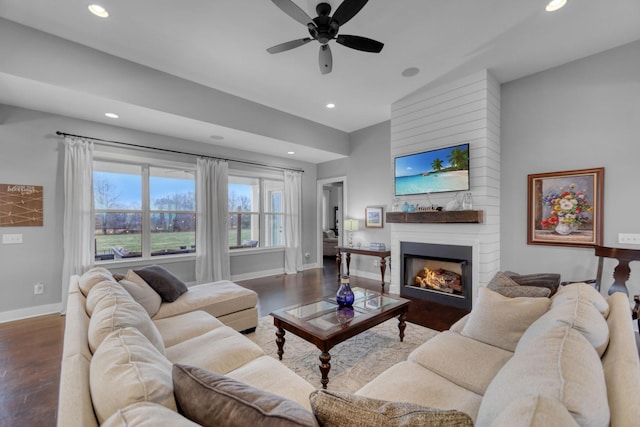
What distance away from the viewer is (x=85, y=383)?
913 millimetres

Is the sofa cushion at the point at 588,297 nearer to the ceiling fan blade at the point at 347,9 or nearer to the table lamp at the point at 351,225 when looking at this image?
the ceiling fan blade at the point at 347,9

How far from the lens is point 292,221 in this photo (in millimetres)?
6207

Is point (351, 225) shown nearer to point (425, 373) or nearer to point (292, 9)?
point (292, 9)

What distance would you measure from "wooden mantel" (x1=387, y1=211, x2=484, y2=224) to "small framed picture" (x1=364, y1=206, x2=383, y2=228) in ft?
3.01

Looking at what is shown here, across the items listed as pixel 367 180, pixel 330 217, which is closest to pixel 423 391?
pixel 367 180

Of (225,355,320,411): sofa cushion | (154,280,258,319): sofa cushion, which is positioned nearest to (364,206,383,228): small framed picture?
(154,280,258,319): sofa cushion

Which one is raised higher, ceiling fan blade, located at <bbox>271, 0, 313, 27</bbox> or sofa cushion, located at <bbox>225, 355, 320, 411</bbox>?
ceiling fan blade, located at <bbox>271, 0, 313, 27</bbox>

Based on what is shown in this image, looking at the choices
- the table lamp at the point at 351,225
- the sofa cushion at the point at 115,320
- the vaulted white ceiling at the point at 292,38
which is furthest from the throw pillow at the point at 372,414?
the table lamp at the point at 351,225

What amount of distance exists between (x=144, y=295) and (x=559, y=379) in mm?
2724

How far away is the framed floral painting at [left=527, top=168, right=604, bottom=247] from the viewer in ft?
10.7

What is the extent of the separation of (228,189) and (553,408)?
5.44 m

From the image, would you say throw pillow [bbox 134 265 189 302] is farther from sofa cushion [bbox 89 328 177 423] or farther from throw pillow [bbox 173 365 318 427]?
throw pillow [bbox 173 365 318 427]

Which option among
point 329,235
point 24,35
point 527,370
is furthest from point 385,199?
point 24,35

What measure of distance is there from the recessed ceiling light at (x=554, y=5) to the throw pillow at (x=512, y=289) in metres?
2.49
